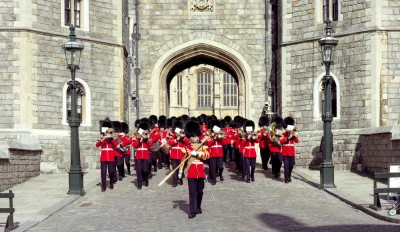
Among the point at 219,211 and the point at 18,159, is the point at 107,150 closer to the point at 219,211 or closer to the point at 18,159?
the point at 18,159

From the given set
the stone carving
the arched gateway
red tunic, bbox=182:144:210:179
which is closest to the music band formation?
red tunic, bbox=182:144:210:179

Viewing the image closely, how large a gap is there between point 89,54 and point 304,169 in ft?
26.8

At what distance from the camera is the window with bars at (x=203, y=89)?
68250 mm

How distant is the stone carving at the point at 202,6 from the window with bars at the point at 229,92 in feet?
124

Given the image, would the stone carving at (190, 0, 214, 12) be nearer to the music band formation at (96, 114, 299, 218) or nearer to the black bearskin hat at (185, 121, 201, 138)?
the music band formation at (96, 114, 299, 218)

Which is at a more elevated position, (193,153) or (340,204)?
(193,153)

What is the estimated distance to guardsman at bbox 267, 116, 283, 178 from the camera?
20.1m

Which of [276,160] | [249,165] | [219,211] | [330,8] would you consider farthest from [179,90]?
[219,211]

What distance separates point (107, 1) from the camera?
25797 mm

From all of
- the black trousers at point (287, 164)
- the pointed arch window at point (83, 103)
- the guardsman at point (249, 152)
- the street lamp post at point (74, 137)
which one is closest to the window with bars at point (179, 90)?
the pointed arch window at point (83, 103)

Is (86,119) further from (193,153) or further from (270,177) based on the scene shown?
(193,153)

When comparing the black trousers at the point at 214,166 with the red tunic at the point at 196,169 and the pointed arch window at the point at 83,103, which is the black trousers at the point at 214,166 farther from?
the pointed arch window at the point at 83,103

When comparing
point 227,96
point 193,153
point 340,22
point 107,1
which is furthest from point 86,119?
point 227,96

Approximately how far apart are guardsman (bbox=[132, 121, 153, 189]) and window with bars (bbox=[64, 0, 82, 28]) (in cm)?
736
